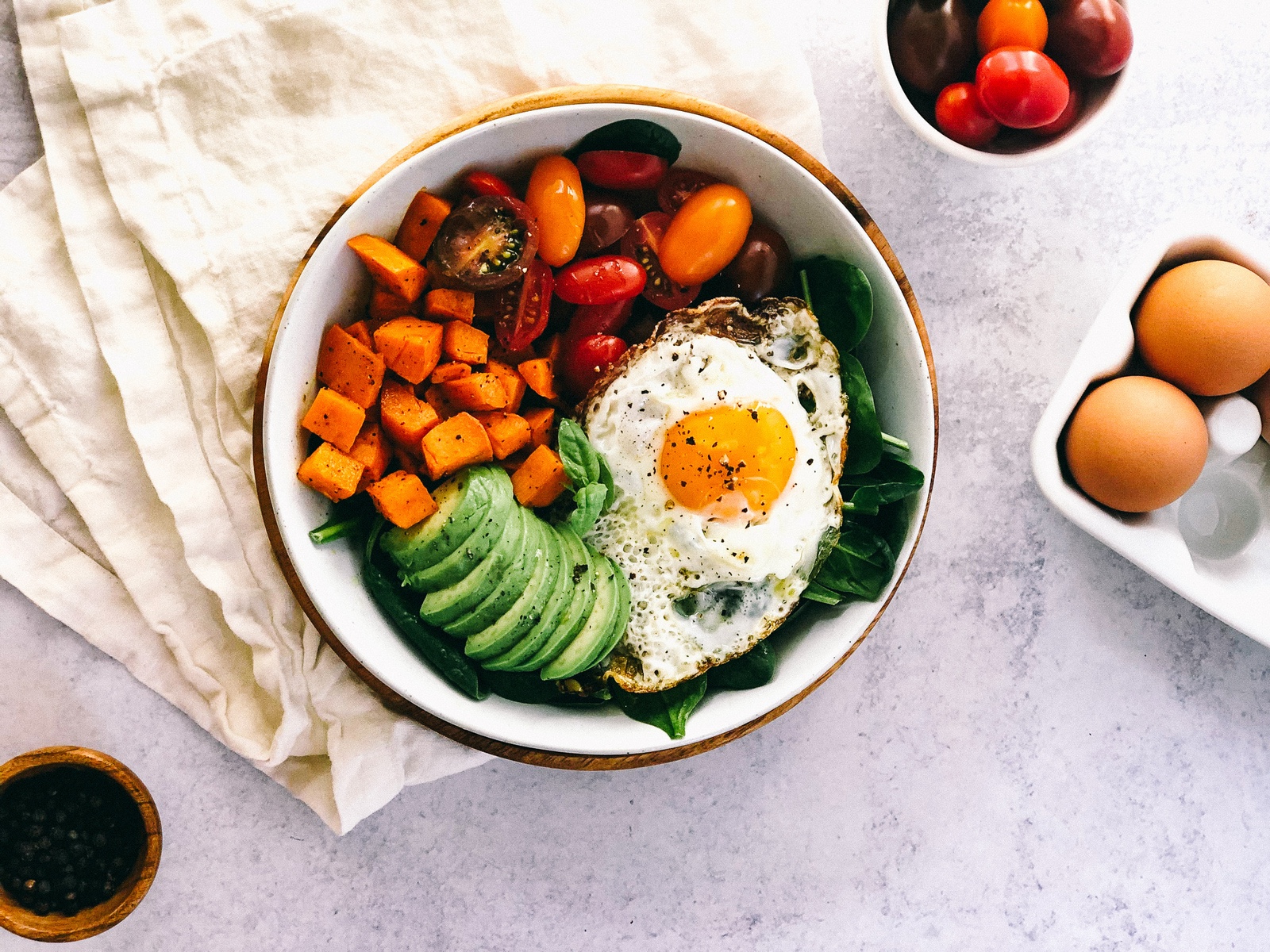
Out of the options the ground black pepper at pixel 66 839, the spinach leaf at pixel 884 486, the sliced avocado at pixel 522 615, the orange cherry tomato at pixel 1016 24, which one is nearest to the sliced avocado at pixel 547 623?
the sliced avocado at pixel 522 615

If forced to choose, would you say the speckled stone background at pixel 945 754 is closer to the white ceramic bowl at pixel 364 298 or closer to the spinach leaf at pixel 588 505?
the white ceramic bowl at pixel 364 298

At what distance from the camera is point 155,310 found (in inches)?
76.6

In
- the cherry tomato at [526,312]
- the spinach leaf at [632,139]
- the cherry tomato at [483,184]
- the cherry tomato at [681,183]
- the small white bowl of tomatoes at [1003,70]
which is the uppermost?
the small white bowl of tomatoes at [1003,70]

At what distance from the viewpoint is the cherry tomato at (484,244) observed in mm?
1825

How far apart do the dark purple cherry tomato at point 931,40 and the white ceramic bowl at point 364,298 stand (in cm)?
33

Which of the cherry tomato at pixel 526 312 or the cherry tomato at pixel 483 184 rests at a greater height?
the cherry tomato at pixel 483 184

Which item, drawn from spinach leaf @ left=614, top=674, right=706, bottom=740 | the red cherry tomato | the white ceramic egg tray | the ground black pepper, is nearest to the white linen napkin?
the ground black pepper

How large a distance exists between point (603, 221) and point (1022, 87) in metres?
0.83

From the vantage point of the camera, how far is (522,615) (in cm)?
179

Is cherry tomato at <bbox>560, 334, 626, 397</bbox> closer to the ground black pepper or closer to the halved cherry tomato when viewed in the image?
the halved cherry tomato

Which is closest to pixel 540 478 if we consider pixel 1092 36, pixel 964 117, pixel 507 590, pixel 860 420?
pixel 507 590

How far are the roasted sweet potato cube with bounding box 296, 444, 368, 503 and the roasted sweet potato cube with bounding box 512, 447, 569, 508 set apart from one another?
0.30 meters

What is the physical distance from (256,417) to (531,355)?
54 cm

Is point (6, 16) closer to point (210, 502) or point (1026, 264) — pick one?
point (210, 502)
